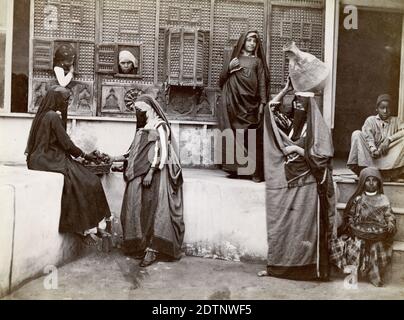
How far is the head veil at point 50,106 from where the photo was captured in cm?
458

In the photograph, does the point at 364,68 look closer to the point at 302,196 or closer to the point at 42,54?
the point at 302,196

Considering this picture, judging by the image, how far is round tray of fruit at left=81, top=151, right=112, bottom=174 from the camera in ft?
15.6

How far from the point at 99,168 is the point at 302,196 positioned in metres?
1.84

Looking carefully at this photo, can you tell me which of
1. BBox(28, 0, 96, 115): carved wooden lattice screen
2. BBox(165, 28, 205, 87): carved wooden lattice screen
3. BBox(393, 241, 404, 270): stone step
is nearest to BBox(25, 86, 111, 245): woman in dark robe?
BBox(28, 0, 96, 115): carved wooden lattice screen

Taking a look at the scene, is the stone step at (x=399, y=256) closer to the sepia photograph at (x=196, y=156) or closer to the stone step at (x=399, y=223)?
the sepia photograph at (x=196, y=156)

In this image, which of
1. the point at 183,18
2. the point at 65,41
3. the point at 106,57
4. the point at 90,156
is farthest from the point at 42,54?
the point at 183,18

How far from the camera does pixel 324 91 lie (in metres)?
5.06

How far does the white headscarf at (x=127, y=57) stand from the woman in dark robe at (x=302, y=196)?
165 cm

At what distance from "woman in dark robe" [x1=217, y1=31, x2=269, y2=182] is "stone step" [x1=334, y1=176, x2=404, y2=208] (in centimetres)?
83

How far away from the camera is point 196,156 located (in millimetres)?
5184

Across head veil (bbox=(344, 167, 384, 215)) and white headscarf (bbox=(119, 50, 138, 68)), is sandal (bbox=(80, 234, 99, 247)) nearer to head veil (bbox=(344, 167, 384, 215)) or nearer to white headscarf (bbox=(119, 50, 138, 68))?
white headscarf (bbox=(119, 50, 138, 68))

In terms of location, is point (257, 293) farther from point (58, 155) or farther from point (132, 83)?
point (132, 83)
